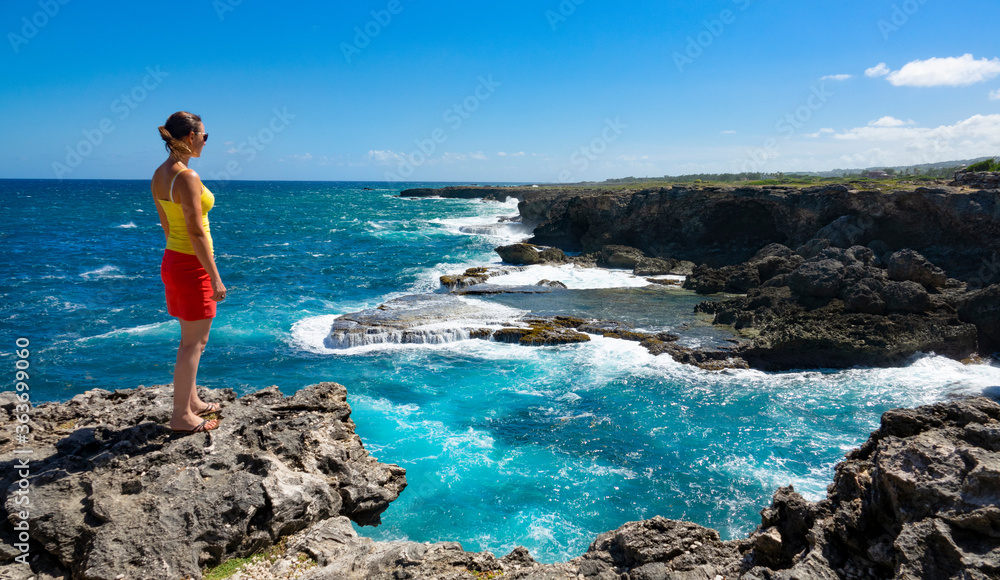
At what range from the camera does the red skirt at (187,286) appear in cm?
462

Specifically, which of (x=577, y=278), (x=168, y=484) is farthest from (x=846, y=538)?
(x=577, y=278)

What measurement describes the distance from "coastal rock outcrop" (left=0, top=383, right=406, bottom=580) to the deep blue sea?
290 cm

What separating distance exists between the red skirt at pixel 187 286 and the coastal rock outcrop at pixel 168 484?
4.43ft

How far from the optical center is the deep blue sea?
9.28 m

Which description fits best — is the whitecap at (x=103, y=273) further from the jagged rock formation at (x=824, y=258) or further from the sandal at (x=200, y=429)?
the sandal at (x=200, y=429)

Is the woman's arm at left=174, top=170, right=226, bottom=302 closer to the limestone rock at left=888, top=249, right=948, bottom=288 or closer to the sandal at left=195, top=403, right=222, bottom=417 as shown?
the sandal at left=195, top=403, right=222, bottom=417

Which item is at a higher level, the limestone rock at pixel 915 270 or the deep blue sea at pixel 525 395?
the limestone rock at pixel 915 270

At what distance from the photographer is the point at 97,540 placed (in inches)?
162

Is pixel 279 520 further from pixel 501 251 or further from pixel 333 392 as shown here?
pixel 501 251

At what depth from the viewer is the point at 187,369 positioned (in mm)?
4918

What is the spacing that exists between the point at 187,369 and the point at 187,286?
800 mm

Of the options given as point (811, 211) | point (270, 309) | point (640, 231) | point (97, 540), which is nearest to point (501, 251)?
point (640, 231)

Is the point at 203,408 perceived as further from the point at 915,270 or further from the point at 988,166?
the point at 988,166

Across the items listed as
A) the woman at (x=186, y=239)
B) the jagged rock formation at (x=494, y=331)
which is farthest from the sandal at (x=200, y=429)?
the jagged rock formation at (x=494, y=331)
